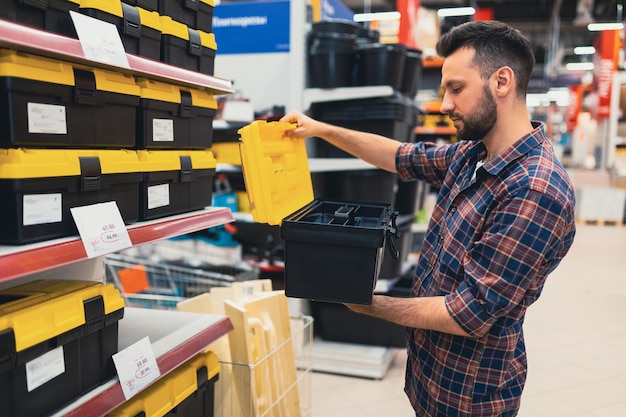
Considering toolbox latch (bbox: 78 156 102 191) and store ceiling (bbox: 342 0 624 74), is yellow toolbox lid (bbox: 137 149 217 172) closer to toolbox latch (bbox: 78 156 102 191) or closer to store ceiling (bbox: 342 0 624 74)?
toolbox latch (bbox: 78 156 102 191)

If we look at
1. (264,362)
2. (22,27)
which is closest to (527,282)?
(264,362)

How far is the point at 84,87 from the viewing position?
4.57 ft

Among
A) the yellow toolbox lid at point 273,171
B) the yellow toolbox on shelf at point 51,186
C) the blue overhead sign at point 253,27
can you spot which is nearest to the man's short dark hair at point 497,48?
the yellow toolbox lid at point 273,171

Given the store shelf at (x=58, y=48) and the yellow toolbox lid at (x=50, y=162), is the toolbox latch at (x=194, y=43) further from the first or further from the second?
the yellow toolbox lid at (x=50, y=162)

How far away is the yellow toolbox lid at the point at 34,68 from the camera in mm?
1200

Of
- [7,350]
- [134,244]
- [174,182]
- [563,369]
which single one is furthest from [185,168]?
[563,369]

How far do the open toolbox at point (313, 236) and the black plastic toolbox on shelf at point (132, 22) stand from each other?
375mm

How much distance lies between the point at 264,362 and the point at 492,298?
1050 mm

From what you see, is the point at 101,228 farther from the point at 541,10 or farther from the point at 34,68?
the point at 541,10

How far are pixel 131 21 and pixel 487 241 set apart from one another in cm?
115

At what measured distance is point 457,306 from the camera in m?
1.55

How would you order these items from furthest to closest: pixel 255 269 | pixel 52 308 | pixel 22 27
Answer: pixel 255 269 < pixel 52 308 < pixel 22 27

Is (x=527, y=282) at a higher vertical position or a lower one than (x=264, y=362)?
higher

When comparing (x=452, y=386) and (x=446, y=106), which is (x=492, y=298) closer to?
(x=452, y=386)
